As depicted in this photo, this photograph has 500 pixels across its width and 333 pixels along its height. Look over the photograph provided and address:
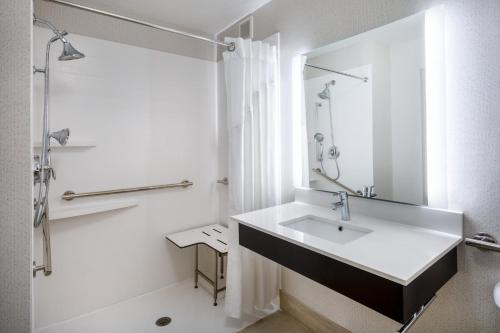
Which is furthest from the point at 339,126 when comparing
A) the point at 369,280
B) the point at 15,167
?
the point at 15,167

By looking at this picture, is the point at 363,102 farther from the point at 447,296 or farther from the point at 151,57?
the point at 151,57

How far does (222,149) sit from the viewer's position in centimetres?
269

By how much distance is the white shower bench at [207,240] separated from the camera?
7.21 feet

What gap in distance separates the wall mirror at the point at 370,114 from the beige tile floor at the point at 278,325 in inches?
39.7

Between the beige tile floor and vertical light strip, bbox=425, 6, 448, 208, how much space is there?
1.27 metres

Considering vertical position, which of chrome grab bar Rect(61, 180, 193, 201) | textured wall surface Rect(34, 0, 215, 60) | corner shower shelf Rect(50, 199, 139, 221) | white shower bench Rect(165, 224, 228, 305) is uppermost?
textured wall surface Rect(34, 0, 215, 60)

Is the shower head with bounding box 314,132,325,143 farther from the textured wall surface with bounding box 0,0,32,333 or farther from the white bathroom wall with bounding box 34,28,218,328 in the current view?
the textured wall surface with bounding box 0,0,32,333

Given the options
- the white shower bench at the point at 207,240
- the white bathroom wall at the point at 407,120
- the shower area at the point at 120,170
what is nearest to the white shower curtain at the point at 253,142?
the shower area at the point at 120,170

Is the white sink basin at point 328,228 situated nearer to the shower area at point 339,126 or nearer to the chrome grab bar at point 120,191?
the shower area at point 339,126

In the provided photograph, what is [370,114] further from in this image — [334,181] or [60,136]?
[60,136]

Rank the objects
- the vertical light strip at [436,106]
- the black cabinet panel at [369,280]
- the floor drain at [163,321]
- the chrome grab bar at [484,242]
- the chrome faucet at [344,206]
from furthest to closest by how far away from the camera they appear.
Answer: the floor drain at [163,321], the chrome faucet at [344,206], the vertical light strip at [436,106], the chrome grab bar at [484,242], the black cabinet panel at [369,280]

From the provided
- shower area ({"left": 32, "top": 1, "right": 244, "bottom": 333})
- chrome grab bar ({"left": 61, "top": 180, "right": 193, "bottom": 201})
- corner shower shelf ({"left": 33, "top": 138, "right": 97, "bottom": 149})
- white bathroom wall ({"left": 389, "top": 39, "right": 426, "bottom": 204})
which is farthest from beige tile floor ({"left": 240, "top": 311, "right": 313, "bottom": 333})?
corner shower shelf ({"left": 33, "top": 138, "right": 97, "bottom": 149})

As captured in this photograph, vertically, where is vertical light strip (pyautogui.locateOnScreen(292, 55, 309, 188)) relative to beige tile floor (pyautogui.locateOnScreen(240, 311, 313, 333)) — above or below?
above

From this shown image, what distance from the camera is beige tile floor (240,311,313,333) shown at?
1890 millimetres
